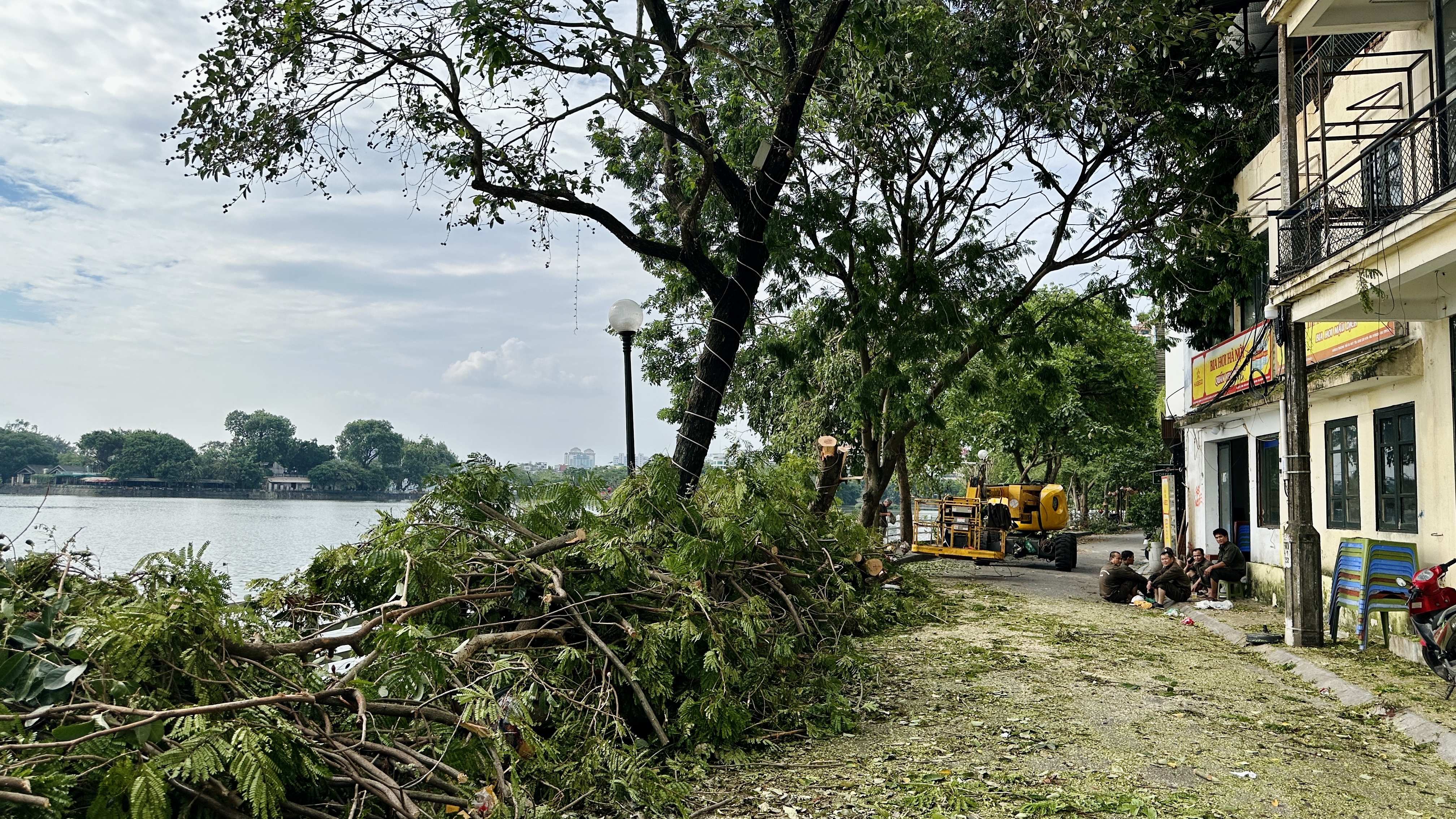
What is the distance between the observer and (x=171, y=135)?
837 cm

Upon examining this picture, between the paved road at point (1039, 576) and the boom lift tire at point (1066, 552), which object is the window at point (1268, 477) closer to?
the paved road at point (1039, 576)

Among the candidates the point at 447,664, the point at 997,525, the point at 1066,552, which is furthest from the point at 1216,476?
the point at 447,664

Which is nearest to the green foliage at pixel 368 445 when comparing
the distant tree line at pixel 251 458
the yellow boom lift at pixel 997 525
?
the distant tree line at pixel 251 458

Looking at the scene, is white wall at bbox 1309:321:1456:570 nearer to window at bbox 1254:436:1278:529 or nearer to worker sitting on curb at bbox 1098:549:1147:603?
window at bbox 1254:436:1278:529

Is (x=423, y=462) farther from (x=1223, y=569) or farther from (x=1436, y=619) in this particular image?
(x=1223, y=569)

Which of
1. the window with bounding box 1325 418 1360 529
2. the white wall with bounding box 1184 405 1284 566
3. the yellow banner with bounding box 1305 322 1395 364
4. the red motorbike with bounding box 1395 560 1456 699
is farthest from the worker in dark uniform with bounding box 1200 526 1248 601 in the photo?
the red motorbike with bounding box 1395 560 1456 699

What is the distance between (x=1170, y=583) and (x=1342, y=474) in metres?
3.15

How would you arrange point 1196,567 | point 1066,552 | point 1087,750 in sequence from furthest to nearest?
point 1066,552 → point 1196,567 → point 1087,750

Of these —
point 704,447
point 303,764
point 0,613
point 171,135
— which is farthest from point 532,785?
point 171,135

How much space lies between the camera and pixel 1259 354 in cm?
1491

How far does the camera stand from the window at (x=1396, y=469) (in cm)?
1080

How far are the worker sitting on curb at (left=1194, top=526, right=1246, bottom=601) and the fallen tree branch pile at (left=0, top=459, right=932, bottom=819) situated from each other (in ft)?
29.5

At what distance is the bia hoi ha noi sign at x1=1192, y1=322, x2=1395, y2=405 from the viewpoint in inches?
468

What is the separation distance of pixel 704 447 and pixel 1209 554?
12.7 meters
